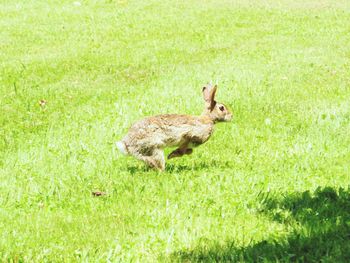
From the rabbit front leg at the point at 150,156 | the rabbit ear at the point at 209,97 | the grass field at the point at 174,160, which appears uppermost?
the rabbit ear at the point at 209,97

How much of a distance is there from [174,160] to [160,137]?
1145 millimetres

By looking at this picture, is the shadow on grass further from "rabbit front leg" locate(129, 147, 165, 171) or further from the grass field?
"rabbit front leg" locate(129, 147, 165, 171)

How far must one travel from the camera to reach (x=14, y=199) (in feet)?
24.2

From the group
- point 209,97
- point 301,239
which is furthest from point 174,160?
point 301,239

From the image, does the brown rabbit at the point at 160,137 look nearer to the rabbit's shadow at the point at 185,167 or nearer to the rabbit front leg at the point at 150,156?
the rabbit front leg at the point at 150,156

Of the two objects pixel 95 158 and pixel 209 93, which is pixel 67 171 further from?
pixel 209 93

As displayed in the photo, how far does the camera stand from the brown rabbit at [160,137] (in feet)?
26.3

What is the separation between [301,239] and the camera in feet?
19.0

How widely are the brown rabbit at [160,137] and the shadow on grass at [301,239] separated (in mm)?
1639

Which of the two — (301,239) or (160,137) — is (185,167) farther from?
(301,239)

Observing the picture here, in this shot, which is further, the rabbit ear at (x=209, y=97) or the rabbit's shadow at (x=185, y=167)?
the rabbit ear at (x=209, y=97)

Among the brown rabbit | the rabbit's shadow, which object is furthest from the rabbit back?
the rabbit's shadow

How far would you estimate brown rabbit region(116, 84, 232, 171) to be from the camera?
802cm

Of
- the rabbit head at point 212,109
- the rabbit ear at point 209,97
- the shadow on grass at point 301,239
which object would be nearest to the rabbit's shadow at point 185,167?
the rabbit head at point 212,109
